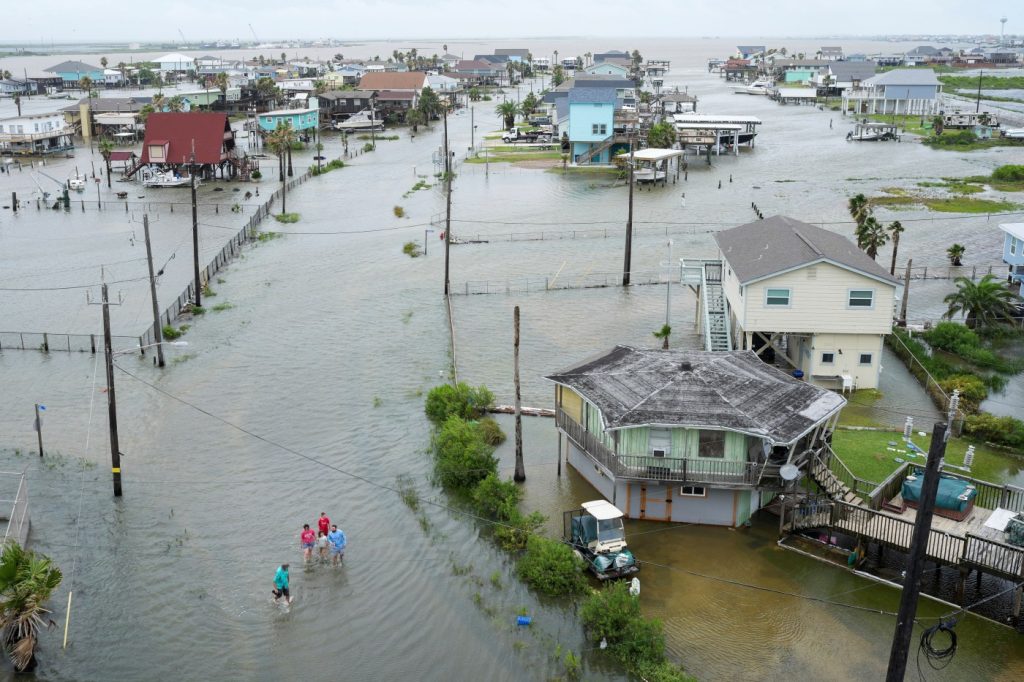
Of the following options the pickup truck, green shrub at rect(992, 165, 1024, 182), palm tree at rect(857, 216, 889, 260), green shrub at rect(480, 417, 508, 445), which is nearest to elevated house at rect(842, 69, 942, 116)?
green shrub at rect(992, 165, 1024, 182)

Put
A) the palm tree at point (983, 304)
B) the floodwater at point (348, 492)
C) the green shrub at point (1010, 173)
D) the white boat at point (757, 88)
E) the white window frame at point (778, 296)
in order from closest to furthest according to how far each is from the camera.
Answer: the floodwater at point (348, 492) → the white window frame at point (778, 296) → the palm tree at point (983, 304) → the green shrub at point (1010, 173) → the white boat at point (757, 88)

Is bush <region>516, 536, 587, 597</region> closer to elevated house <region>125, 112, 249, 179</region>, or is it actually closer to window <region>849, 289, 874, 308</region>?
window <region>849, 289, 874, 308</region>

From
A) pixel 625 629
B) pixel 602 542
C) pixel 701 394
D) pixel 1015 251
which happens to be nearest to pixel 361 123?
pixel 1015 251

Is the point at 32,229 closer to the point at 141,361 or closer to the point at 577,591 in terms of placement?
the point at 141,361

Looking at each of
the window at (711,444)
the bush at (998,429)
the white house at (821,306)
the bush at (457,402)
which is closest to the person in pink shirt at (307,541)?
the bush at (457,402)

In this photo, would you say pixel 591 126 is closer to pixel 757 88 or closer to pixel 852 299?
pixel 852 299

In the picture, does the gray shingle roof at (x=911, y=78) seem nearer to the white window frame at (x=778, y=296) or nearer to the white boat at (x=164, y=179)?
the white boat at (x=164, y=179)

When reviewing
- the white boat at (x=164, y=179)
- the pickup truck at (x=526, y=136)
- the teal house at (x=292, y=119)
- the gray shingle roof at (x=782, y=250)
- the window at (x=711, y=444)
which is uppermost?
the teal house at (x=292, y=119)
